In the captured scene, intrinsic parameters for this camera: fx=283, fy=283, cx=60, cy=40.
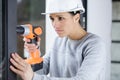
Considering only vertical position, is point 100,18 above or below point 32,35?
above

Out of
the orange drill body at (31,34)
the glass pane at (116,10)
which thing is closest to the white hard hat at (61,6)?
the orange drill body at (31,34)

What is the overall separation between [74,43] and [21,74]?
469 millimetres

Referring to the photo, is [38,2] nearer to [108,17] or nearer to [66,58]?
[66,58]

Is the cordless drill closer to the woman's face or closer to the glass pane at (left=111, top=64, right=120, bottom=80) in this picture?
the woman's face

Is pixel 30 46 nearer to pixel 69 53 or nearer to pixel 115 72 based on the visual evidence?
pixel 69 53

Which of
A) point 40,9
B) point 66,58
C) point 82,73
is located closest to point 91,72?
point 82,73

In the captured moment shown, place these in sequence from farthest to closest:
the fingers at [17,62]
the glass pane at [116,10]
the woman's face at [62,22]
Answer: the glass pane at [116,10] → the woman's face at [62,22] → the fingers at [17,62]

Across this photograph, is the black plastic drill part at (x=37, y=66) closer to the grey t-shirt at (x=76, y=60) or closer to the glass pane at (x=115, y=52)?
the grey t-shirt at (x=76, y=60)

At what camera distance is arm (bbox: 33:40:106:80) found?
138 cm

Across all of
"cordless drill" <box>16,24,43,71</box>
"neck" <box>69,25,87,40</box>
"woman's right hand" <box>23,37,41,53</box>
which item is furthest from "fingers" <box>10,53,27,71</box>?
"neck" <box>69,25,87,40</box>

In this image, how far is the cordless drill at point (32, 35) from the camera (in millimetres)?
1336

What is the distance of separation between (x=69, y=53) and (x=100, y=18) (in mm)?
2747

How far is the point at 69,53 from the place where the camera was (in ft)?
5.31

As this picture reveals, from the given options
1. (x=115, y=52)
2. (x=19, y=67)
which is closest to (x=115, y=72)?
(x=115, y=52)
